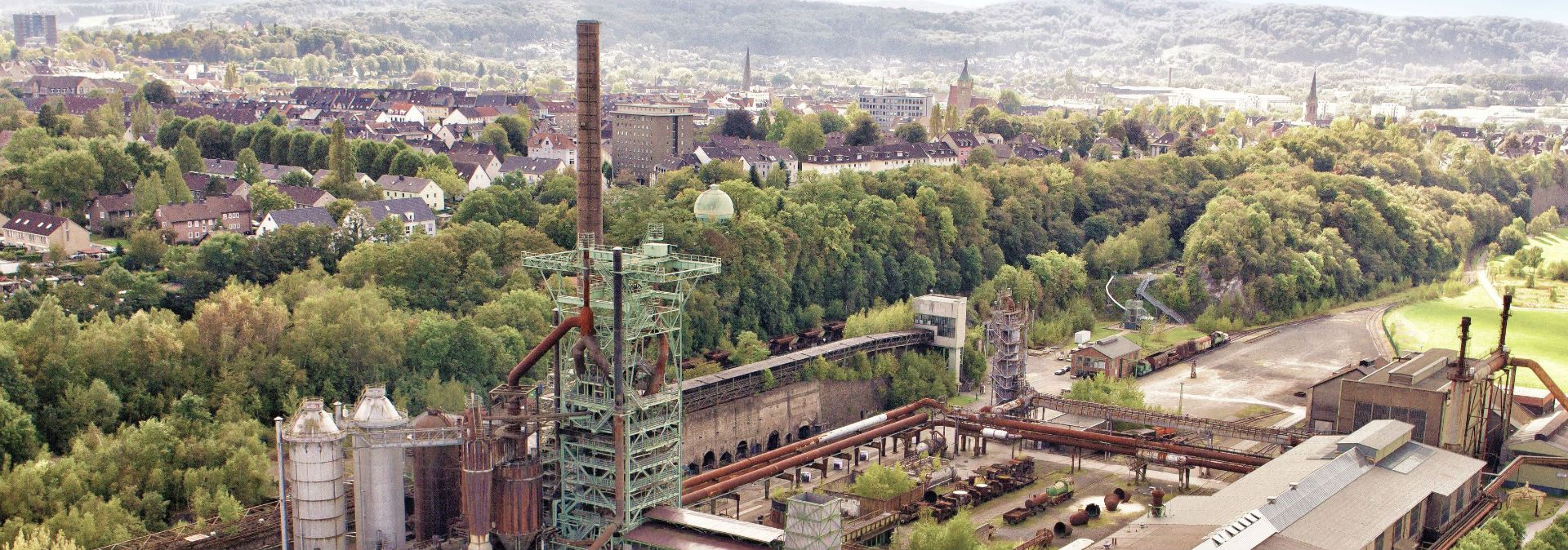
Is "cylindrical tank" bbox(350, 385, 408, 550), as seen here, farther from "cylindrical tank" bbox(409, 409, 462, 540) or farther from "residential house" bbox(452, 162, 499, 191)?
"residential house" bbox(452, 162, 499, 191)

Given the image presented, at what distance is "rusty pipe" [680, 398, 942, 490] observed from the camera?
119ft

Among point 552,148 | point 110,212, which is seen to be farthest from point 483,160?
point 110,212

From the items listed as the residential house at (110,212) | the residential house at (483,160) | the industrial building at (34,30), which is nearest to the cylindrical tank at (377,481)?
the residential house at (110,212)

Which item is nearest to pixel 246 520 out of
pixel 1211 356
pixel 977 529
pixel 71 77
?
pixel 977 529

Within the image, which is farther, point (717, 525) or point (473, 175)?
point (473, 175)

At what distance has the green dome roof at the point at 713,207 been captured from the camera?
6000 cm

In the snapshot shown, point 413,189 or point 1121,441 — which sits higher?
point 413,189

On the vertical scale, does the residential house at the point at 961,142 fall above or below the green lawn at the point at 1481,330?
above

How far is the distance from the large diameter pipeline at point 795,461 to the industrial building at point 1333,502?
389 inches

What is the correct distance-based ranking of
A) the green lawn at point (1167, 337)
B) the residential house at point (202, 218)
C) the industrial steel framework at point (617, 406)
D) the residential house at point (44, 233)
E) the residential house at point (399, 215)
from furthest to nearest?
the green lawn at point (1167, 337) < the residential house at point (399, 215) < the residential house at point (202, 218) < the residential house at point (44, 233) < the industrial steel framework at point (617, 406)

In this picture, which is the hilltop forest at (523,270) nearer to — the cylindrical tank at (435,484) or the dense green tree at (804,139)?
the cylindrical tank at (435,484)

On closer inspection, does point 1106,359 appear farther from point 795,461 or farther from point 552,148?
point 552,148

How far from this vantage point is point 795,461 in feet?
131

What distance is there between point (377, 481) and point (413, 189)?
43064 mm
